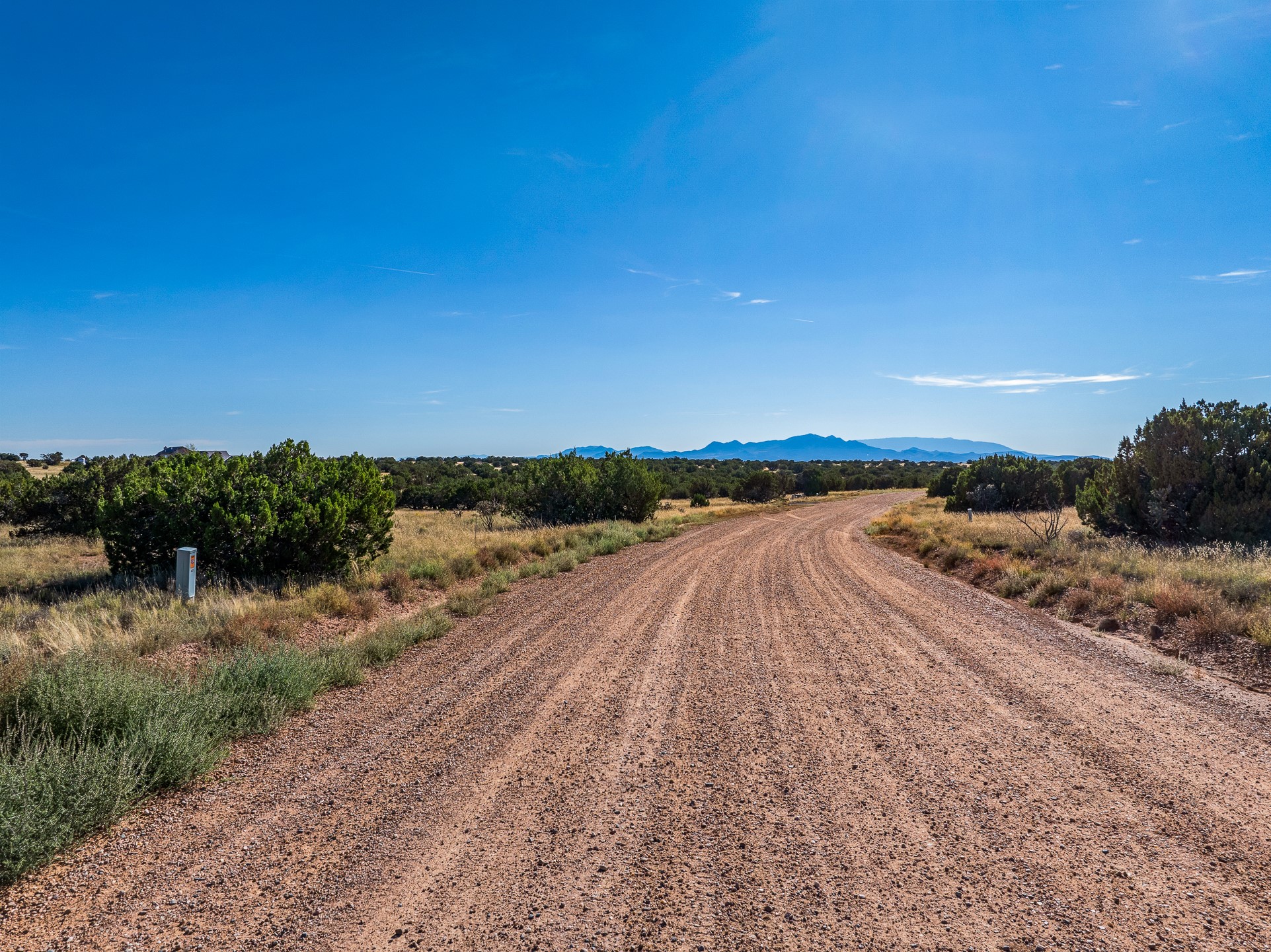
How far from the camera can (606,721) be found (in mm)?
5633

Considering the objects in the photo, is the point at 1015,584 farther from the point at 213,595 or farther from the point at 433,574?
the point at 213,595

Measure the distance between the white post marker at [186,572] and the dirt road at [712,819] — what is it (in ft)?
15.8

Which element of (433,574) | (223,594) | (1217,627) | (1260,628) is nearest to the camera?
(1260,628)

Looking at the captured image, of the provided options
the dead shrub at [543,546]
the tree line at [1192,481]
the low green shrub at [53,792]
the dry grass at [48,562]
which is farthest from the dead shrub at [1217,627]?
the dry grass at [48,562]

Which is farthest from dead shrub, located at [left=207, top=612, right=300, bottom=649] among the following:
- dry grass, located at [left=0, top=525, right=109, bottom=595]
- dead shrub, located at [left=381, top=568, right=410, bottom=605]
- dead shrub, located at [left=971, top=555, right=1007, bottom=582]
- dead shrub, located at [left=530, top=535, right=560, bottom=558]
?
dead shrub, located at [left=971, top=555, right=1007, bottom=582]

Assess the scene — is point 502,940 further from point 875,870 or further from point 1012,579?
point 1012,579

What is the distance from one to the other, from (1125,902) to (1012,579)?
10.6 m

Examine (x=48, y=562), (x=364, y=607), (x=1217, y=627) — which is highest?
(x=1217, y=627)

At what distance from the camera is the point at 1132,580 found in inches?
436

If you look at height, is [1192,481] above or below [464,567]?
above


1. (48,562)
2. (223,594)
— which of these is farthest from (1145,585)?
(48,562)

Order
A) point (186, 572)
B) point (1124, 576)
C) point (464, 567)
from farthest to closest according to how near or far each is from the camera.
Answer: point (464, 567) → point (1124, 576) → point (186, 572)

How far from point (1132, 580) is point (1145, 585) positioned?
3.12 ft

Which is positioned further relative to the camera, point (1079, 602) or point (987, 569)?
point (987, 569)
